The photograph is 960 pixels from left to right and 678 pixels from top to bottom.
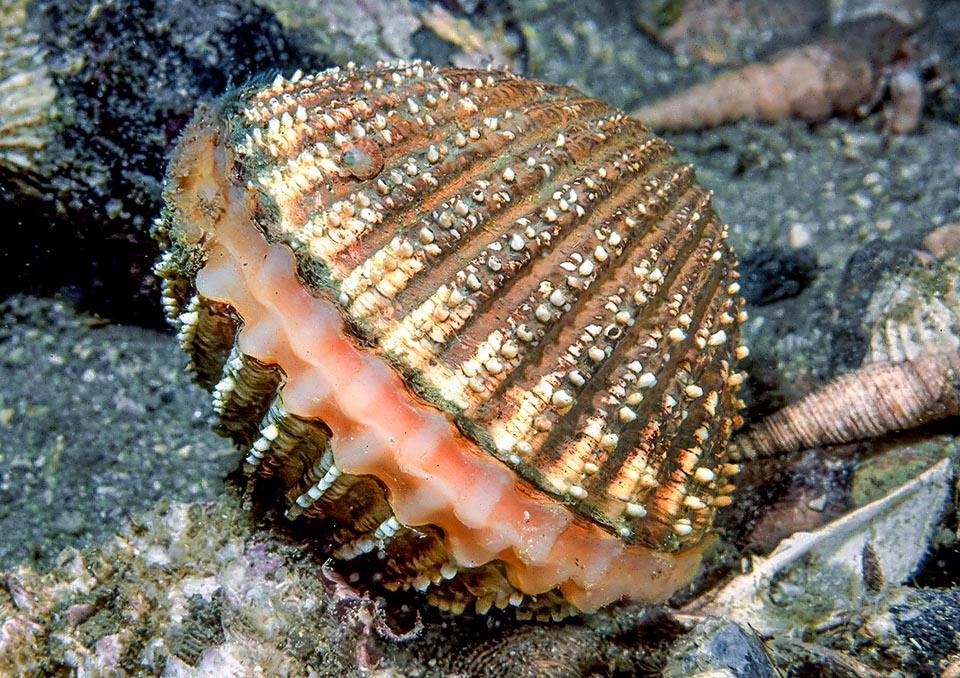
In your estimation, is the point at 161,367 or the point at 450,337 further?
the point at 161,367

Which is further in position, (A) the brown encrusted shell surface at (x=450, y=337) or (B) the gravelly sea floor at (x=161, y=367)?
(B) the gravelly sea floor at (x=161, y=367)

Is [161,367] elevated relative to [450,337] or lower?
lower

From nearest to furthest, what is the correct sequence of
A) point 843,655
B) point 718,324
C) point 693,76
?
point 843,655 < point 718,324 < point 693,76

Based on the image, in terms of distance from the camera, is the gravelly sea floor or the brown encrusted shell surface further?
the gravelly sea floor

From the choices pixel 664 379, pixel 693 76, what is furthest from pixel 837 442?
pixel 693 76

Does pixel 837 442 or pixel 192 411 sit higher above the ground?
pixel 837 442

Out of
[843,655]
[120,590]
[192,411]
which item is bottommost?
[120,590]

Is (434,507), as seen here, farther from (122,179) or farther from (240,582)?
(122,179)

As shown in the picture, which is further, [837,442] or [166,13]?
[166,13]
